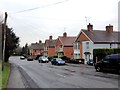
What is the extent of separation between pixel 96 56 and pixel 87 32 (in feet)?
44.2

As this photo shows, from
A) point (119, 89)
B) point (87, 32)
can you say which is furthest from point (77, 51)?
point (119, 89)

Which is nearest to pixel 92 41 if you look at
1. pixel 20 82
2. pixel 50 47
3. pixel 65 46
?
pixel 65 46

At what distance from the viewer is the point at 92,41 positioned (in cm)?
5259

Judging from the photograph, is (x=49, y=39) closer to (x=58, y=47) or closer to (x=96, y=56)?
(x=58, y=47)

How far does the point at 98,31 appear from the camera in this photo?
5856cm

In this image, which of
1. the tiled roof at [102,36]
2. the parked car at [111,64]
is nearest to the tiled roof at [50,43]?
the tiled roof at [102,36]

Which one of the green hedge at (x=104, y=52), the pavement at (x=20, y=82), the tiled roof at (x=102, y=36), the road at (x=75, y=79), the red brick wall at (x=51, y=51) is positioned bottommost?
the pavement at (x=20, y=82)

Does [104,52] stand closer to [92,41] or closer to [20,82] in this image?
Result: [92,41]

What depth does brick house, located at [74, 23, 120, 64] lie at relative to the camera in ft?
175

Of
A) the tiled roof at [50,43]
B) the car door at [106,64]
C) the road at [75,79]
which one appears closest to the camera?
the road at [75,79]

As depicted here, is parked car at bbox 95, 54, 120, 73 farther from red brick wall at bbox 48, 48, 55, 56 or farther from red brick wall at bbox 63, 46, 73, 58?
red brick wall at bbox 48, 48, 55, 56

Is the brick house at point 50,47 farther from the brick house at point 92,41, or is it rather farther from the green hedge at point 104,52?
the green hedge at point 104,52

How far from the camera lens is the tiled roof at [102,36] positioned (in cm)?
5356

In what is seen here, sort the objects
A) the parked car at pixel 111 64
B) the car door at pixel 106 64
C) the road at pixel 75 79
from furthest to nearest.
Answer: the car door at pixel 106 64 < the parked car at pixel 111 64 < the road at pixel 75 79
